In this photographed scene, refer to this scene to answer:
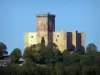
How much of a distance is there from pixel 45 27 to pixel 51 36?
65.3 inches

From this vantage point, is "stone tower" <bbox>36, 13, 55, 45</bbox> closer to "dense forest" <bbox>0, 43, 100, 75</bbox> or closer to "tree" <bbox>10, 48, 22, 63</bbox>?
"dense forest" <bbox>0, 43, 100, 75</bbox>

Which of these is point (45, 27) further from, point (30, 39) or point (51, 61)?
point (51, 61)

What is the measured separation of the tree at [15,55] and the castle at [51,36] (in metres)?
3.58

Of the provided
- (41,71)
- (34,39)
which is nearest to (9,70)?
(41,71)

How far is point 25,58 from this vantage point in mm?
83125

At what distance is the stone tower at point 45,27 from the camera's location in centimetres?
9012

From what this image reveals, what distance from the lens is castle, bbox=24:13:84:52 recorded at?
8938 cm

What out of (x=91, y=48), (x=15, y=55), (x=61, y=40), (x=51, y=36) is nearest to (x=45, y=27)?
(x=51, y=36)

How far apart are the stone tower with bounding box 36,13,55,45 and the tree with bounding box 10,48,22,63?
157 inches

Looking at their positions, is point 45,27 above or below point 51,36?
above

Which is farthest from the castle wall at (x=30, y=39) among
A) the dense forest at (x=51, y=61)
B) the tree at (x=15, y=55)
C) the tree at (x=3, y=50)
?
the tree at (x=15, y=55)

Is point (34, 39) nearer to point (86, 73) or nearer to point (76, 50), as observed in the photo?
point (76, 50)

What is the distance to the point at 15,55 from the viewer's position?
8481cm

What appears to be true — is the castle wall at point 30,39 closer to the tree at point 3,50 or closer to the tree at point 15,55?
the tree at point 3,50
